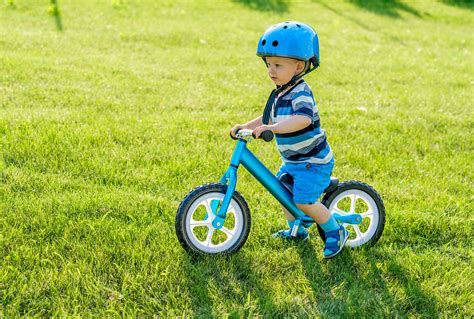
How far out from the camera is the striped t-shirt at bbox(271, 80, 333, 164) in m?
3.17

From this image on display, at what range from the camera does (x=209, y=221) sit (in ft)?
11.0

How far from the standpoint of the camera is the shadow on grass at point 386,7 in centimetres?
1413

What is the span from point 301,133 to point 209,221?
774 millimetres

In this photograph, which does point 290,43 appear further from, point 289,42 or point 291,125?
point 291,125

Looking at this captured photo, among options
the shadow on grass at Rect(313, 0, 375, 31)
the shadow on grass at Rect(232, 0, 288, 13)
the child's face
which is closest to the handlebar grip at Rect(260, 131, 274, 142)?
the child's face

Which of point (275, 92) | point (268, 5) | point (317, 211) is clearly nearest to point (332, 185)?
point (317, 211)

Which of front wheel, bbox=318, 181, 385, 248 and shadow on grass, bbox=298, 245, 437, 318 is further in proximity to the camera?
front wheel, bbox=318, 181, 385, 248

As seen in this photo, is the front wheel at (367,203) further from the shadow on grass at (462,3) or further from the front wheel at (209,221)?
the shadow on grass at (462,3)

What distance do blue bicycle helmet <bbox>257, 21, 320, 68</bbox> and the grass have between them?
4.18ft

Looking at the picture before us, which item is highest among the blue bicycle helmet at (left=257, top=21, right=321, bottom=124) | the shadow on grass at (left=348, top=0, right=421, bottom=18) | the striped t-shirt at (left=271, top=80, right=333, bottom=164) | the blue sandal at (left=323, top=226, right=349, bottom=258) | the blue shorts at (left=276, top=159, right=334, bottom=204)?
the blue bicycle helmet at (left=257, top=21, right=321, bottom=124)

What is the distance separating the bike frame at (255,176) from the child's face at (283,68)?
1.41 ft

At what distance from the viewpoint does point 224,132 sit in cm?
550

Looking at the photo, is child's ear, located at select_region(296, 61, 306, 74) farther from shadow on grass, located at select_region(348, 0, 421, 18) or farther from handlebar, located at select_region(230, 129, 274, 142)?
shadow on grass, located at select_region(348, 0, 421, 18)

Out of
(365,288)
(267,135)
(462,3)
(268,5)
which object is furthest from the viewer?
(462,3)
